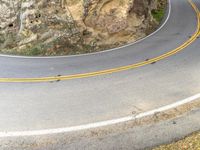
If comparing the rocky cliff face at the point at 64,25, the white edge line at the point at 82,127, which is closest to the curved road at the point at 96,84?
the white edge line at the point at 82,127

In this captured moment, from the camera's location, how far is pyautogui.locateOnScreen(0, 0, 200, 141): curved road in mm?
9734

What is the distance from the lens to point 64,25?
17641 millimetres

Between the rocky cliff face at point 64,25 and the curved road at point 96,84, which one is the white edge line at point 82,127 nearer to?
the curved road at point 96,84

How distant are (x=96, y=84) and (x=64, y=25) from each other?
6821 mm

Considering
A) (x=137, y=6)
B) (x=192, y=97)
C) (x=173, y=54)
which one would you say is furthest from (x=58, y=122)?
(x=137, y=6)

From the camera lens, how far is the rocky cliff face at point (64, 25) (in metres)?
17.4

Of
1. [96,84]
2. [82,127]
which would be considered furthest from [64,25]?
[82,127]

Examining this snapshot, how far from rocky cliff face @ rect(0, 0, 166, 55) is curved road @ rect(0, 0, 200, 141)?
4.59ft

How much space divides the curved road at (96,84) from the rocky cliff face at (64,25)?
1399 mm

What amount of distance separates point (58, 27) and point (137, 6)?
5.19 m

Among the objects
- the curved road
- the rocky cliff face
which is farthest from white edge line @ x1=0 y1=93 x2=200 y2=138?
the rocky cliff face

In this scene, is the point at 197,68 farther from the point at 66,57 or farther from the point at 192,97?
Answer: the point at 66,57

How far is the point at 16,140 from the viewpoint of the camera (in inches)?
332

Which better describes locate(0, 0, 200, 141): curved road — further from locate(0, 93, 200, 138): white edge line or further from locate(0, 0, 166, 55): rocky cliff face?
locate(0, 0, 166, 55): rocky cliff face
